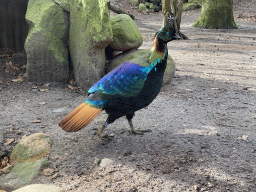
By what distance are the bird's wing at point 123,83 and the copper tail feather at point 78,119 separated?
17cm

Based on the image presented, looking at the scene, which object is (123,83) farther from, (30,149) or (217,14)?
(217,14)

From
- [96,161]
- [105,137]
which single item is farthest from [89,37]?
[96,161]

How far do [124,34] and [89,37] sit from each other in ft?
2.61

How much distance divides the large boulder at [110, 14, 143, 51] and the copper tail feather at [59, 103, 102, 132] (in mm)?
2932

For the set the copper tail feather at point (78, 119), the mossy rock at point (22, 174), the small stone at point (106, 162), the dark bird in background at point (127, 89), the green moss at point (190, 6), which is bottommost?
the mossy rock at point (22, 174)

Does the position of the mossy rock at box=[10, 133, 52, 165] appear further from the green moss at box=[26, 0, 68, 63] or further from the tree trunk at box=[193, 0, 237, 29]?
the tree trunk at box=[193, 0, 237, 29]

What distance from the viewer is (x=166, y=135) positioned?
3.65 metres

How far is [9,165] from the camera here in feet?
10.5

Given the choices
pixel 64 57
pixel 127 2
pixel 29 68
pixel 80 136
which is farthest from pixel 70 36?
pixel 127 2

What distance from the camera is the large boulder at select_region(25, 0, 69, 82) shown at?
18.4 ft

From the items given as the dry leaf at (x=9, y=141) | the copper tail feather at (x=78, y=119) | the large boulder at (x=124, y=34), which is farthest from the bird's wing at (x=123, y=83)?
the large boulder at (x=124, y=34)

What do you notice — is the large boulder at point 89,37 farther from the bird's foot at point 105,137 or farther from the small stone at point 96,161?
the small stone at point 96,161

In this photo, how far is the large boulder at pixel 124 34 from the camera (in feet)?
18.7

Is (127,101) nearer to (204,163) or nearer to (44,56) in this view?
(204,163)
